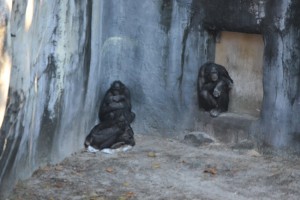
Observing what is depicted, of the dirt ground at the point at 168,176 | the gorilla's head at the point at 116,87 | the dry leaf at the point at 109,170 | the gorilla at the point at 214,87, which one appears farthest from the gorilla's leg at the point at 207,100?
the dry leaf at the point at 109,170

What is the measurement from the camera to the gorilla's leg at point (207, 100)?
8922 millimetres

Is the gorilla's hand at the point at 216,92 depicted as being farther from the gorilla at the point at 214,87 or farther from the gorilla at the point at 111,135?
the gorilla at the point at 111,135

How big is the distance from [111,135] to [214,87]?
49.1 inches

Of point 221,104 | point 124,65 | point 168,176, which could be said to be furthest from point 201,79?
point 168,176

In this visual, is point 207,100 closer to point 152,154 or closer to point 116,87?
point 152,154

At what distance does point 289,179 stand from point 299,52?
4.42ft

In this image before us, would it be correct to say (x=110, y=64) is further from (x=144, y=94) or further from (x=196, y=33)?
(x=196, y=33)

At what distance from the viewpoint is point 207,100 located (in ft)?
29.3

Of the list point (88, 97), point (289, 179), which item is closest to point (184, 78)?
point (88, 97)

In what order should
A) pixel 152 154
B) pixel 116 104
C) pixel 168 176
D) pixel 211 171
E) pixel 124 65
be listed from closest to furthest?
pixel 168 176 → pixel 211 171 → pixel 152 154 → pixel 116 104 → pixel 124 65

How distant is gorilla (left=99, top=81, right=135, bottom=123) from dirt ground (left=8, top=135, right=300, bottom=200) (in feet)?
1.32

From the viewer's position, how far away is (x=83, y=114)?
8.77m

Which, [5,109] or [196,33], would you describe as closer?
[5,109]

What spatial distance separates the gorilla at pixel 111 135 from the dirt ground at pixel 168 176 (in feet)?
0.43
